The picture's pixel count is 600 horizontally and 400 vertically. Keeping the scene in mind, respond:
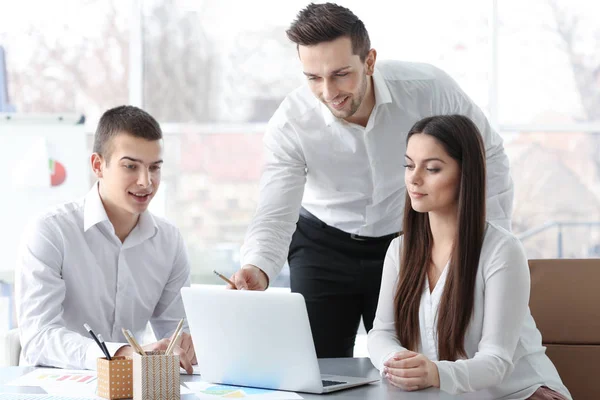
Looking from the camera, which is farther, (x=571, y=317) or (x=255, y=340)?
(x=571, y=317)

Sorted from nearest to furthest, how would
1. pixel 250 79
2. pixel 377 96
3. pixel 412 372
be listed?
1. pixel 412 372
2. pixel 377 96
3. pixel 250 79

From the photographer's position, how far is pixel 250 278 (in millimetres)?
2080

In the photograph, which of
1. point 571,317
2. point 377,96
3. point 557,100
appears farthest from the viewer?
point 557,100

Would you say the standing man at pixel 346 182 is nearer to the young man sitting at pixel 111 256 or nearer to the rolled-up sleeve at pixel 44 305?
the young man sitting at pixel 111 256

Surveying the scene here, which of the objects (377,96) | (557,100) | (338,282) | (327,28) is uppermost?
(327,28)

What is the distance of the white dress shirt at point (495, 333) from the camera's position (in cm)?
168

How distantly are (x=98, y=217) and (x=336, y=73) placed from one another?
73 centimetres

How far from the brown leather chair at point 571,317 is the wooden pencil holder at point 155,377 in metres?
1.09

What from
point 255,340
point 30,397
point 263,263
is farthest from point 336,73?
point 30,397

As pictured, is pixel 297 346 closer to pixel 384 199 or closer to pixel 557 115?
pixel 384 199

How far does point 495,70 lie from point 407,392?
9.38ft

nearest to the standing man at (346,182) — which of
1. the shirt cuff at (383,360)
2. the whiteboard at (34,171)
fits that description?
the shirt cuff at (383,360)

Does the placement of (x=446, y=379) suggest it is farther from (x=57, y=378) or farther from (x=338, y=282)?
(x=338, y=282)

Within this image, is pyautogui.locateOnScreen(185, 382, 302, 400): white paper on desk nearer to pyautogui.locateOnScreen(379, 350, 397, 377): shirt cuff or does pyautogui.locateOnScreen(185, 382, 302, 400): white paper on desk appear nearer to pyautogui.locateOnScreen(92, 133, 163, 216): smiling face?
pyautogui.locateOnScreen(379, 350, 397, 377): shirt cuff
